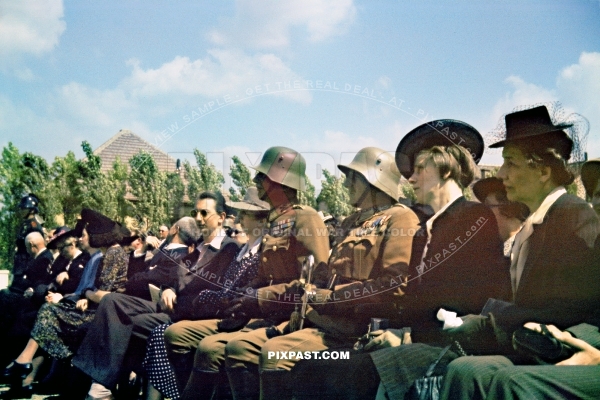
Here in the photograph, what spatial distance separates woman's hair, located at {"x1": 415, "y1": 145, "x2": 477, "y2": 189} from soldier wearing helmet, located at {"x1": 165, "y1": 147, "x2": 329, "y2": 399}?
113 cm

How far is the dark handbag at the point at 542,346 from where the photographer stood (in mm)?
2736

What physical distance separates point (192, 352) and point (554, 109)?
317 cm

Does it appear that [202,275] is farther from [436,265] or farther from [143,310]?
[436,265]

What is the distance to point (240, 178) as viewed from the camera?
5.28 meters

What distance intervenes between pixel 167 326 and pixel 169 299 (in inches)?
8.7

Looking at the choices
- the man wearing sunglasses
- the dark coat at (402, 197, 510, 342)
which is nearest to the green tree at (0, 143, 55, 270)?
the man wearing sunglasses

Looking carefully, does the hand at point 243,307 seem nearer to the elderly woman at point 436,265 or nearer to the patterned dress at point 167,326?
the patterned dress at point 167,326

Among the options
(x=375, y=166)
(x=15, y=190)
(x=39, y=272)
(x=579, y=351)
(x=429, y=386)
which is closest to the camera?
(x=579, y=351)

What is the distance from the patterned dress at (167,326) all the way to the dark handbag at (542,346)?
Answer: 236 centimetres

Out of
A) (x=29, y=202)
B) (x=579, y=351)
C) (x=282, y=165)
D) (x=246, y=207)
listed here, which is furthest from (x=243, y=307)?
(x=29, y=202)

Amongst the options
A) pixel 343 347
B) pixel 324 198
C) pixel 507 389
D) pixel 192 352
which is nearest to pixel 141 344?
pixel 192 352

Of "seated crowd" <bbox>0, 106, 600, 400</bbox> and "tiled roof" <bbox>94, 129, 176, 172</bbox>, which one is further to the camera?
"tiled roof" <bbox>94, 129, 176, 172</bbox>

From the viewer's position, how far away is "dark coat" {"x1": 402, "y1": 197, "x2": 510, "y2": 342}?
10.7ft

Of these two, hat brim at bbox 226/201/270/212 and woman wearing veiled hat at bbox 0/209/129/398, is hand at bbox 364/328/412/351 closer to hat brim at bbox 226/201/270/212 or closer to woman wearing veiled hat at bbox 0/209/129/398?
hat brim at bbox 226/201/270/212
